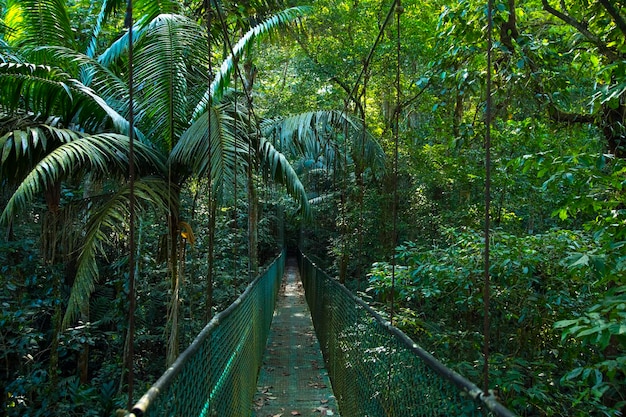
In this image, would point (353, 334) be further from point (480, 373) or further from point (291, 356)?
point (291, 356)

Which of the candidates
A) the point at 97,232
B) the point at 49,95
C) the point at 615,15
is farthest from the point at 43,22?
the point at 615,15

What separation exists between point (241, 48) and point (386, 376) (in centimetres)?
334

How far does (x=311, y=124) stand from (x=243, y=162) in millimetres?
1994

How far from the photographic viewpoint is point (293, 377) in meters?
4.90

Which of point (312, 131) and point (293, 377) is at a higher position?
point (312, 131)

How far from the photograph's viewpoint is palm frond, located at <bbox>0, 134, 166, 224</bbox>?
10.6ft

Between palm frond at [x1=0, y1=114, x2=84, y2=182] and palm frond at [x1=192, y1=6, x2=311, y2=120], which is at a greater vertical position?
palm frond at [x1=192, y1=6, x2=311, y2=120]

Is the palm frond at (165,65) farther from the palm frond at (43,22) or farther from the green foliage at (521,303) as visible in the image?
the green foliage at (521,303)

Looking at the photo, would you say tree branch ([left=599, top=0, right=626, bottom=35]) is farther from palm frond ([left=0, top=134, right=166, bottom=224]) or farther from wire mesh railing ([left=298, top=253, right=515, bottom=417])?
palm frond ([left=0, top=134, right=166, bottom=224])

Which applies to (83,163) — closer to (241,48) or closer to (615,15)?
(241,48)

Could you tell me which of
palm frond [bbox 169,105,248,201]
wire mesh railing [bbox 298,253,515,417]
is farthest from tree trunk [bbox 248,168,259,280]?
wire mesh railing [bbox 298,253,515,417]

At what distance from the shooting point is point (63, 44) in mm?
4594

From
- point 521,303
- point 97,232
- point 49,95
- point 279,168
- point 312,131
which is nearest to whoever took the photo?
point 97,232

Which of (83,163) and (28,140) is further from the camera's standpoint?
(83,163)
